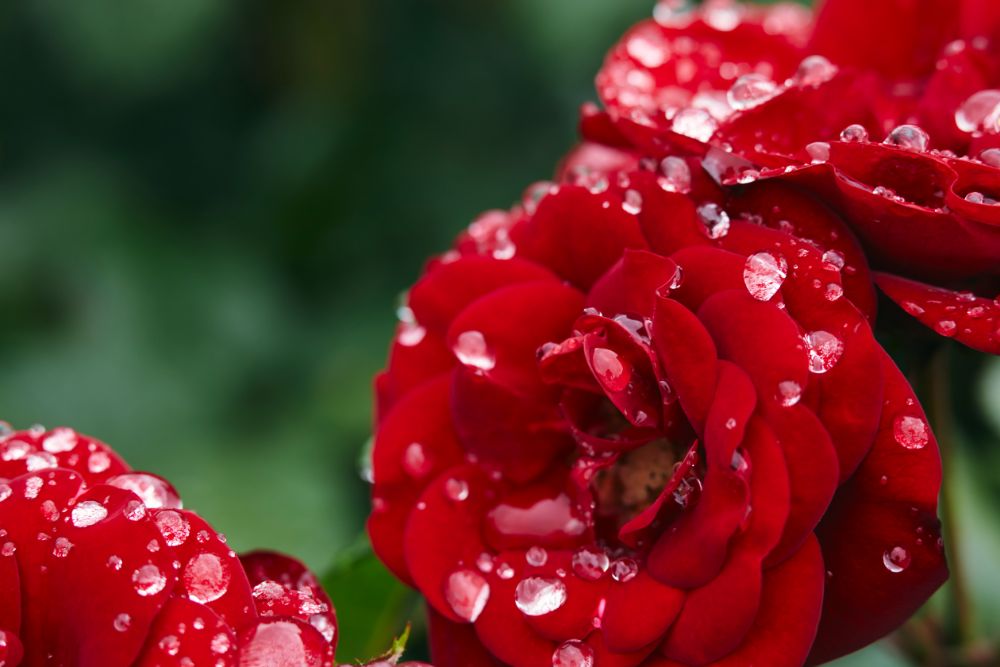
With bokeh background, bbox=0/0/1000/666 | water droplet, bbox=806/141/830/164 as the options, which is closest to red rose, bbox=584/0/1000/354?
water droplet, bbox=806/141/830/164

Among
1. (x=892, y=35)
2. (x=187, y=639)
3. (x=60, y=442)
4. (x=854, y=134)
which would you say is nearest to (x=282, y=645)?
(x=187, y=639)

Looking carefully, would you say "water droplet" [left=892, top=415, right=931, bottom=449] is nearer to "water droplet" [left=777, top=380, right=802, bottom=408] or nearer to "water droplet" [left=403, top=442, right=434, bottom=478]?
"water droplet" [left=777, top=380, right=802, bottom=408]

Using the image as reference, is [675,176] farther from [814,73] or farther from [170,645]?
[170,645]

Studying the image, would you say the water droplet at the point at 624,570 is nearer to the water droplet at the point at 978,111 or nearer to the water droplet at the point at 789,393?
the water droplet at the point at 789,393

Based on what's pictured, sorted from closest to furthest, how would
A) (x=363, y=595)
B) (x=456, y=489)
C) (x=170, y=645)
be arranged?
1. (x=170, y=645)
2. (x=456, y=489)
3. (x=363, y=595)

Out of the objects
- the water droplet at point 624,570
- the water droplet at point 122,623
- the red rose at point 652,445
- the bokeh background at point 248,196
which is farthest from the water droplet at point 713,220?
the bokeh background at point 248,196

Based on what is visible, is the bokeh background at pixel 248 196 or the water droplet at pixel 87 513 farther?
the bokeh background at pixel 248 196

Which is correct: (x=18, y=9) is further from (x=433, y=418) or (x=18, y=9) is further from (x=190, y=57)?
(x=433, y=418)
